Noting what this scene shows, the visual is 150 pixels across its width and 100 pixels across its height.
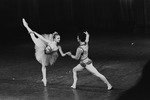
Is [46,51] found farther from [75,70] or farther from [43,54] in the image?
[75,70]

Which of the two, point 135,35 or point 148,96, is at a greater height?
point 148,96

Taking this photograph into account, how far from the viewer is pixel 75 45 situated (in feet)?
52.7

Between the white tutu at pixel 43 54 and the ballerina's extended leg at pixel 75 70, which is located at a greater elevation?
the white tutu at pixel 43 54

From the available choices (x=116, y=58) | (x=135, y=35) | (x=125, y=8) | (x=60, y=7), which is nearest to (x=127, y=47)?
(x=116, y=58)

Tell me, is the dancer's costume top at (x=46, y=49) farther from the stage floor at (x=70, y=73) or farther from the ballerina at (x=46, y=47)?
the stage floor at (x=70, y=73)

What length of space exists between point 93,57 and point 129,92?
16.0 ft

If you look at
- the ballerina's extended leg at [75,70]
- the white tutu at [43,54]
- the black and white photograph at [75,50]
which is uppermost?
the white tutu at [43,54]

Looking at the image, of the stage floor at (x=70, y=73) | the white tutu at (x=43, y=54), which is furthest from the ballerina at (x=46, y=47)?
the stage floor at (x=70, y=73)

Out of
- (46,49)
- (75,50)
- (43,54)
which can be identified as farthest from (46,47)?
(75,50)

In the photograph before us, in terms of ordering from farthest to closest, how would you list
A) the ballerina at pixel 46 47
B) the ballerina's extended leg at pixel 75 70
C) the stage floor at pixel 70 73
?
the ballerina at pixel 46 47 → the ballerina's extended leg at pixel 75 70 → the stage floor at pixel 70 73

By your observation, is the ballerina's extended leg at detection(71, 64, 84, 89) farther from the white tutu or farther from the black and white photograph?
the white tutu

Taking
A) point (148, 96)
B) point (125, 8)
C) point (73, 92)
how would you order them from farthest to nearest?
point (125, 8)
point (73, 92)
point (148, 96)

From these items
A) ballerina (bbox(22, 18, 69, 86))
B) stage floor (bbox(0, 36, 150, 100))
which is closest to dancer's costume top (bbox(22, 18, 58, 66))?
ballerina (bbox(22, 18, 69, 86))

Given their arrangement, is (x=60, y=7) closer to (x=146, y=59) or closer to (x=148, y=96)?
(x=146, y=59)
